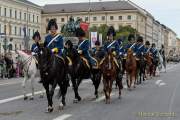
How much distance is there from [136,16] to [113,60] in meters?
143

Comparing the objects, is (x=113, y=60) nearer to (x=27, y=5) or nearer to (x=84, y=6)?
(x=27, y=5)

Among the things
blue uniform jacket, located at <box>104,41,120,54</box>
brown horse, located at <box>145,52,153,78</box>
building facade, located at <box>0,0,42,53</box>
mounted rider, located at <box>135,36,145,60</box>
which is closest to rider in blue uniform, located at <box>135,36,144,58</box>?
mounted rider, located at <box>135,36,145,60</box>

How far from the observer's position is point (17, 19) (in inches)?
4847

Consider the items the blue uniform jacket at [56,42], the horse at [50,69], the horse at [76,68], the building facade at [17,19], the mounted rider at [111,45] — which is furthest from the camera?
the building facade at [17,19]

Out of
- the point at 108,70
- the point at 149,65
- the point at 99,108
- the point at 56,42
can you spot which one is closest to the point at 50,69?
the point at 56,42

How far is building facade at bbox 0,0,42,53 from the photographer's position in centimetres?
11431

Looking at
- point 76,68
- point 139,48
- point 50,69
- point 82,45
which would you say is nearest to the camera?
point 50,69

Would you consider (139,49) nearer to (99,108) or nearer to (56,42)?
(99,108)

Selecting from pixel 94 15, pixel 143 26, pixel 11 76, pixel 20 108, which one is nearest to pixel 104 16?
pixel 94 15

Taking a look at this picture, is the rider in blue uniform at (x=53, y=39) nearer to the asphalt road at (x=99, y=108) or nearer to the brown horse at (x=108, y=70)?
the asphalt road at (x=99, y=108)

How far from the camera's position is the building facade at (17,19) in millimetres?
114312

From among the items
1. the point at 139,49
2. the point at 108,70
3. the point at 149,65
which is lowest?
the point at 149,65

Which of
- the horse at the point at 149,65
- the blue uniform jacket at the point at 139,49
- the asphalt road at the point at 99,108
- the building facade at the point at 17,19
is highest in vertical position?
the building facade at the point at 17,19

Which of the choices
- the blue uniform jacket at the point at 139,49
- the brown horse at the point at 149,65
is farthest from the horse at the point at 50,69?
the brown horse at the point at 149,65
